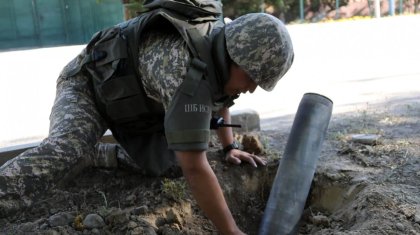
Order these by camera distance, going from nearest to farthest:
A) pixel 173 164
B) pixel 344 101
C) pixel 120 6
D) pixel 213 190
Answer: pixel 213 190
pixel 173 164
pixel 344 101
pixel 120 6

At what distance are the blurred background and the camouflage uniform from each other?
7.18 ft

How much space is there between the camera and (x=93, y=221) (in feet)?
8.76

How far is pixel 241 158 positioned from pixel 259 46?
1.10 metres

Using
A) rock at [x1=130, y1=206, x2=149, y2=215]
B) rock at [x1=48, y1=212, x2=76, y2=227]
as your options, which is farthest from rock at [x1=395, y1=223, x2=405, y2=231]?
rock at [x1=48, y1=212, x2=76, y2=227]

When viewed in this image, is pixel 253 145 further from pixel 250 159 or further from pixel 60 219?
pixel 60 219

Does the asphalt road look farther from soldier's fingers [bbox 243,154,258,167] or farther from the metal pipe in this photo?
the metal pipe

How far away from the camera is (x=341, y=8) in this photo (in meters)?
25.3

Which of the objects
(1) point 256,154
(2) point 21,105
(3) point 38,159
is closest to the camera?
(3) point 38,159

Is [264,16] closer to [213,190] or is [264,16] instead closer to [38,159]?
[213,190]

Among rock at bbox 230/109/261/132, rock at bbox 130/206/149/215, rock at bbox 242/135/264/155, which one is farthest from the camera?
rock at bbox 230/109/261/132

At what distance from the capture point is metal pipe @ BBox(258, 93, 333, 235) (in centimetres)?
272

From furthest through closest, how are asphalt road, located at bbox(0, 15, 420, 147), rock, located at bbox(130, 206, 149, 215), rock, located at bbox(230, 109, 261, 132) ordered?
asphalt road, located at bbox(0, 15, 420, 147) < rock, located at bbox(230, 109, 261, 132) < rock, located at bbox(130, 206, 149, 215)

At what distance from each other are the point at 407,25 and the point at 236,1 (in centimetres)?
883

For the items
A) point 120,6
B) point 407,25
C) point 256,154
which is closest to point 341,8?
point 407,25
